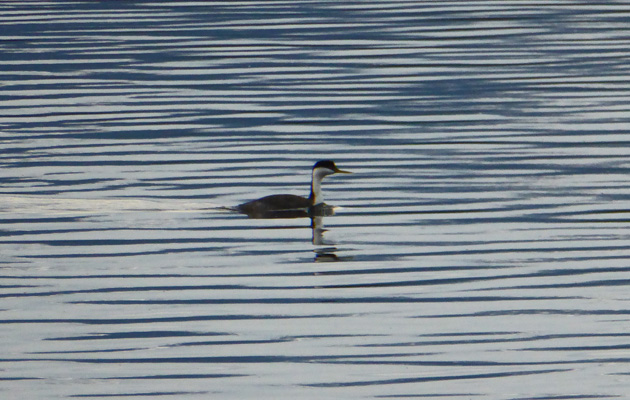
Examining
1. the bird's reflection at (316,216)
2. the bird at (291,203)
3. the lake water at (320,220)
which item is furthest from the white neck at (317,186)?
the lake water at (320,220)

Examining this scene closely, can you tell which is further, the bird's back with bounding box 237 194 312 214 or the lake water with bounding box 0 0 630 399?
the bird's back with bounding box 237 194 312 214

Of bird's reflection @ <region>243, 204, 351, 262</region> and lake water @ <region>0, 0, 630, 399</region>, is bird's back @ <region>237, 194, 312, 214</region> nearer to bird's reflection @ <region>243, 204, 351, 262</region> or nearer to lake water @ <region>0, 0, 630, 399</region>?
bird's reflection @ <region>243, 204, 351, 262</region>

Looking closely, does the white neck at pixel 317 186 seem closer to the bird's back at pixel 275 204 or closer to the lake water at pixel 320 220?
the bird's back at pixel 275 204

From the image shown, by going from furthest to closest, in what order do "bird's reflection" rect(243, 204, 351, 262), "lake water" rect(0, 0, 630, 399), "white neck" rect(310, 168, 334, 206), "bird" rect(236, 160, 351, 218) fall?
"white neck" rect(310, 168, 334, 206) → "bird" rect(236, 160, 351, 218) → "bird's reflection" rect(243, 204, 351, 262) → "lake water" rect(0, 0, 630, 399)

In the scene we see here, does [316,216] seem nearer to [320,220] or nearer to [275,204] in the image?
[320,220]

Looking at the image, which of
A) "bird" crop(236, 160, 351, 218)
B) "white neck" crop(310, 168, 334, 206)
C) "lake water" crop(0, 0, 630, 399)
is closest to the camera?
"lake water" crop(0, 0, 630, 399)

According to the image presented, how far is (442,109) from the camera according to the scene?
25719mm

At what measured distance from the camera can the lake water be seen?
36.1 ft

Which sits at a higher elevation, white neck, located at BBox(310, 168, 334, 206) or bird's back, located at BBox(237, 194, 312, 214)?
white neck, located at BBox(310, 168, 334, 206)

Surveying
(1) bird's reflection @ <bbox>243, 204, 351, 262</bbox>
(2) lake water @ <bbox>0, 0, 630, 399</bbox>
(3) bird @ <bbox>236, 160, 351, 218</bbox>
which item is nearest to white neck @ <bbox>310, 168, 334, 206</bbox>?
(3) bird @ <bbox>236, 160, 351, 218</bbox>

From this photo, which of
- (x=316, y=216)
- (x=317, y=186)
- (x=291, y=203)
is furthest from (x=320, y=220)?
(x=317, y=186)

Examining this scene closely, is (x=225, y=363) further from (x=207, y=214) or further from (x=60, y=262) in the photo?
(x=207, y=214)

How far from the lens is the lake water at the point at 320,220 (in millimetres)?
11000

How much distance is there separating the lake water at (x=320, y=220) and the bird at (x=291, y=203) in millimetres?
303
